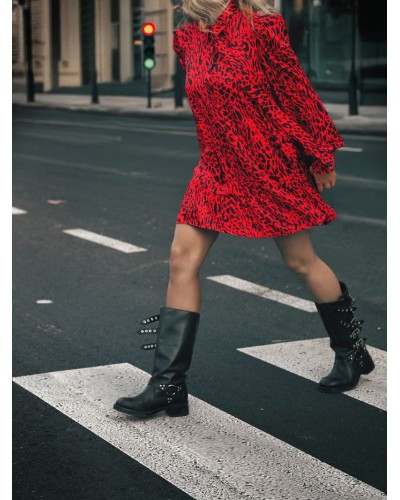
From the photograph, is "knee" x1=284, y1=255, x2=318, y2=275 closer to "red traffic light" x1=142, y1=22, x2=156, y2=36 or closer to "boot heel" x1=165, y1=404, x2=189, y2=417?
"boot heel" x1=165, y1=404, x2=189, y2=417

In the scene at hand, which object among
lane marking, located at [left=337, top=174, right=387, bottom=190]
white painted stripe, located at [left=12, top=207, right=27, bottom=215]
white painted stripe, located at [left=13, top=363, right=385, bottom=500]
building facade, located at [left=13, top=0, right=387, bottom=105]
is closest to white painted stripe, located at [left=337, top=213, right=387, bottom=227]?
lane marking, located at [left=337, top=174, right=387, bottom=190]

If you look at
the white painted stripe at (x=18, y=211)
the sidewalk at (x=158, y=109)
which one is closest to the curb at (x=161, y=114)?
the sidewalk at (x=158, y=109)

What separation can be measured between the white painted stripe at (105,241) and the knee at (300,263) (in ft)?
11.9

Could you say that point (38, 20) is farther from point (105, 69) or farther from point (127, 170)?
point (127, 170)

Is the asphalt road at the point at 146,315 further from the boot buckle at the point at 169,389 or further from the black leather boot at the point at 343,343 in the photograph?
the boot buckle at the point at 169,389

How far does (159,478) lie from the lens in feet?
11.1

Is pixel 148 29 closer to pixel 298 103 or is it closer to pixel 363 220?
pixel 363 220

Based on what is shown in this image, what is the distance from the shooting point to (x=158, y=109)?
28312 millimetres

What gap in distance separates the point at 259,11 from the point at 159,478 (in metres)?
1.69

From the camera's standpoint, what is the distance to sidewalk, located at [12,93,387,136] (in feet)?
66.4

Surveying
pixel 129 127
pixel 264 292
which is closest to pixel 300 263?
pixel 264 292

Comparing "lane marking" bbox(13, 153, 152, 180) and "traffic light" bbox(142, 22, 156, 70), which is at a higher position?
"traffic light" bbox(142, 22, 156, 70)

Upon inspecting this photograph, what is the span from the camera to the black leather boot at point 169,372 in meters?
4.01

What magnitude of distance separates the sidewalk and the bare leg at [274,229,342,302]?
1502 cm
